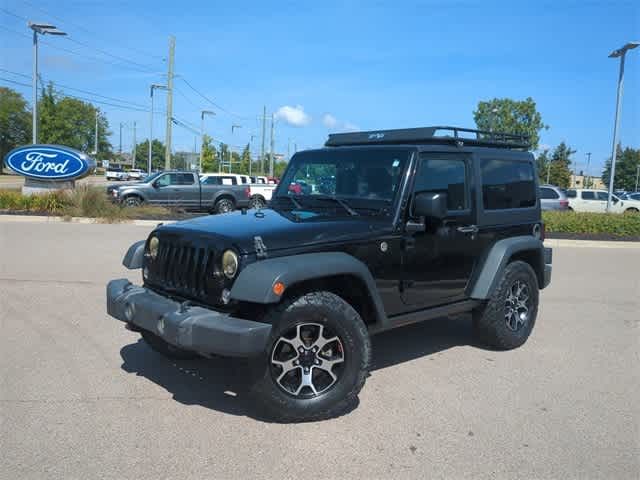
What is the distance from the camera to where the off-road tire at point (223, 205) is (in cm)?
2228

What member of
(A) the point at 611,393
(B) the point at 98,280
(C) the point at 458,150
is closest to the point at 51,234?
(B) the point at 98,280

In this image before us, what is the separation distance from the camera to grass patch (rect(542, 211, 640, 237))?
1672 centimetres

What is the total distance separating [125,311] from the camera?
13.5 ft

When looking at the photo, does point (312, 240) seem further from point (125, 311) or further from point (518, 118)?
point (518, 118)

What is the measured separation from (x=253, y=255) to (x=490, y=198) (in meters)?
2.65

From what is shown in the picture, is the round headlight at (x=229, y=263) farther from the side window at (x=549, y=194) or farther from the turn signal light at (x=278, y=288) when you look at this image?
the side window at (x=549, y=194)

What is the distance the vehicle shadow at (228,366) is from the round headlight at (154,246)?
1.01 metres

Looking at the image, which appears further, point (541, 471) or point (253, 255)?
point (253, 255)

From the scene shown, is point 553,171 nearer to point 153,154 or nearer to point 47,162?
point 47,162

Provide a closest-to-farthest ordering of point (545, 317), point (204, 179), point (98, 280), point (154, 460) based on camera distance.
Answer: point (154, 460), point (545, 317), point (98, 280), point (204, 179)

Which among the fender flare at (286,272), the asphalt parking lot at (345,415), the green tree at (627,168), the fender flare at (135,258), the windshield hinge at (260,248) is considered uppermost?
the green tree at (627,168)

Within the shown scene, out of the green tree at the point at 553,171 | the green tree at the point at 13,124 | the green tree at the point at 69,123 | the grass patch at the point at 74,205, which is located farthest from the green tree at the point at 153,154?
the grass patch at the point at 74,205

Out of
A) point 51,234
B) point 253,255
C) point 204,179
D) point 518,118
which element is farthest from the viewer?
point 518,118

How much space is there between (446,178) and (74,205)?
1541 centimetres
